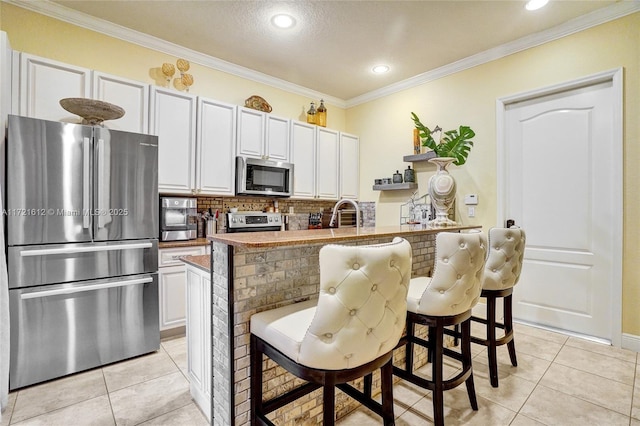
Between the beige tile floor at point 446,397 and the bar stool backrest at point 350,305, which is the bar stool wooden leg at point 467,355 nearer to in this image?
the beige tile floor at point 446,397

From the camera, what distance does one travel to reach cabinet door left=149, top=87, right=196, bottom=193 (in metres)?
2.83

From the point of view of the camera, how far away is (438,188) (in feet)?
8.02

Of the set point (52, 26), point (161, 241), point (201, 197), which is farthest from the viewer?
point (201, 197)

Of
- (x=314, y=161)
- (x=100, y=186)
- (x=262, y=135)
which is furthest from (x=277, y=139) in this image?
(x=100, y=186)

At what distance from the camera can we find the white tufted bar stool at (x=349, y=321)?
1.02 m

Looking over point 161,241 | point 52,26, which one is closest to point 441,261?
point 161,241

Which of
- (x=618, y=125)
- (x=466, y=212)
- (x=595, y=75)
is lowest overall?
(x=466, y=212)

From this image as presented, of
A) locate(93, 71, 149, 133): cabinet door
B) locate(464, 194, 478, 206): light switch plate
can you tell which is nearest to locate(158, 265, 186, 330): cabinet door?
locate(93, 71, 149, 133): cabinet door

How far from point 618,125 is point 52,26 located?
4.86 meters

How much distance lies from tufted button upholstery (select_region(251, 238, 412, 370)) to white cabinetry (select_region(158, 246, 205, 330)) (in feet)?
6.50

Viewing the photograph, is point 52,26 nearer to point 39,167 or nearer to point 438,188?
point 39,167

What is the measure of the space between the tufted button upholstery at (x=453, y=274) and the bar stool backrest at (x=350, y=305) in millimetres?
509

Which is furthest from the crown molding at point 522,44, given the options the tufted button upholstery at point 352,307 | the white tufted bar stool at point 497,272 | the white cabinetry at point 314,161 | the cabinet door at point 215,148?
the tufted button upholstery at point 352,307

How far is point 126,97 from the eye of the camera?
8.79 ft
